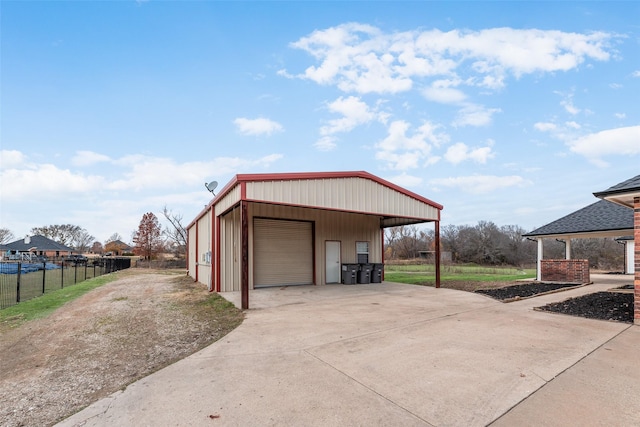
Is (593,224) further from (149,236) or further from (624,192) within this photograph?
(149,236)

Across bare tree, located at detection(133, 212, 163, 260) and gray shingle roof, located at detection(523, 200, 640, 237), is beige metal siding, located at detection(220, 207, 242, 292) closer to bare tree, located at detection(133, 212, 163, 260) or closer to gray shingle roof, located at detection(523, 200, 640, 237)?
gray shingle roof, located at detection(523, 200, 640, 237)

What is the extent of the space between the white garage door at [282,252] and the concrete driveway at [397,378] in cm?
587

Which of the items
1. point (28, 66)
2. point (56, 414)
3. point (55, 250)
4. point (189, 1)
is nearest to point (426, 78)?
point (189, 1)

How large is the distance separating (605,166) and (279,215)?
15.3 metres

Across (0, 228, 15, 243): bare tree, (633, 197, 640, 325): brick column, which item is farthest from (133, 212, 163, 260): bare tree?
(0, 228, 15, 243): bare tree

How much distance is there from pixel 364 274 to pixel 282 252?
12.8 feet

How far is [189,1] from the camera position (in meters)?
10.6

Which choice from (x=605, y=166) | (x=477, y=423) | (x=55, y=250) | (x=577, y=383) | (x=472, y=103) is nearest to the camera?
(x=477, y=423)

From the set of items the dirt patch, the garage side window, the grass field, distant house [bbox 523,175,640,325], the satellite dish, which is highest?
the satellite dish

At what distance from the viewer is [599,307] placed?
8523 millimetres

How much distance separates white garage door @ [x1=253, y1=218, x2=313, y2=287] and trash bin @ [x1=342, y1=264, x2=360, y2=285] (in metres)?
1.52

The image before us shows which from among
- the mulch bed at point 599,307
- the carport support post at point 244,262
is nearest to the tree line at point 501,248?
the mulch bed at point 599,307

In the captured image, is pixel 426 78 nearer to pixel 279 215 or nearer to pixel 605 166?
pixel 279 215

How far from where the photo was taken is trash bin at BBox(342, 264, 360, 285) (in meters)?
14.1
